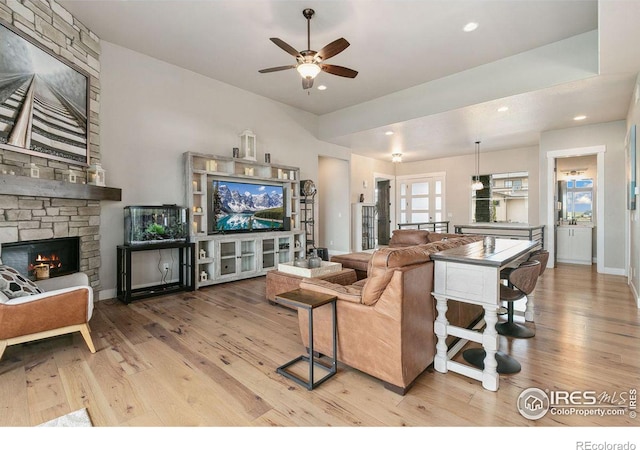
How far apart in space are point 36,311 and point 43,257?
1.43 m

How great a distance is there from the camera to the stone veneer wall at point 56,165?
296 centimetres

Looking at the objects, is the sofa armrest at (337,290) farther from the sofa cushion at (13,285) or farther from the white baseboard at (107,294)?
the white baseboard at (107,294)

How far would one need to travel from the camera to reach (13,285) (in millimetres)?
2494

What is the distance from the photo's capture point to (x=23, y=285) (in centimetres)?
257

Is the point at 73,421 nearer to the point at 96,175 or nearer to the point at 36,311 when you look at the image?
the point at 36,311

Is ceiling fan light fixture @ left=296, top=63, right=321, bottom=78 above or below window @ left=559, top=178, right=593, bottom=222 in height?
above

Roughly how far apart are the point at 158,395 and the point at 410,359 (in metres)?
1.66

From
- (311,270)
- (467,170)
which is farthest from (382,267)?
(467,170)

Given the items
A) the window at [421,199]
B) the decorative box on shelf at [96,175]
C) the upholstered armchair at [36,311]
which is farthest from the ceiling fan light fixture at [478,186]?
the upholstered armchair at [36,311]

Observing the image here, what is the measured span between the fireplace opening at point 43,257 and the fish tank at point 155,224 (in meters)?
0.61

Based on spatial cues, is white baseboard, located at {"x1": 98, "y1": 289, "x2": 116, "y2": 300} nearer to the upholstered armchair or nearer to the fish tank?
the fish tank

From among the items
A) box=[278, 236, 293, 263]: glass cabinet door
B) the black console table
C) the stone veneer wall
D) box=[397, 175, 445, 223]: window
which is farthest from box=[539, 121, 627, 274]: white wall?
the stone veneer wall

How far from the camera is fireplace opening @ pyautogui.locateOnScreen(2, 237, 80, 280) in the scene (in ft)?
10.2

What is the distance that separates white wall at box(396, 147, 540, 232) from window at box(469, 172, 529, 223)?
0.14 metres
